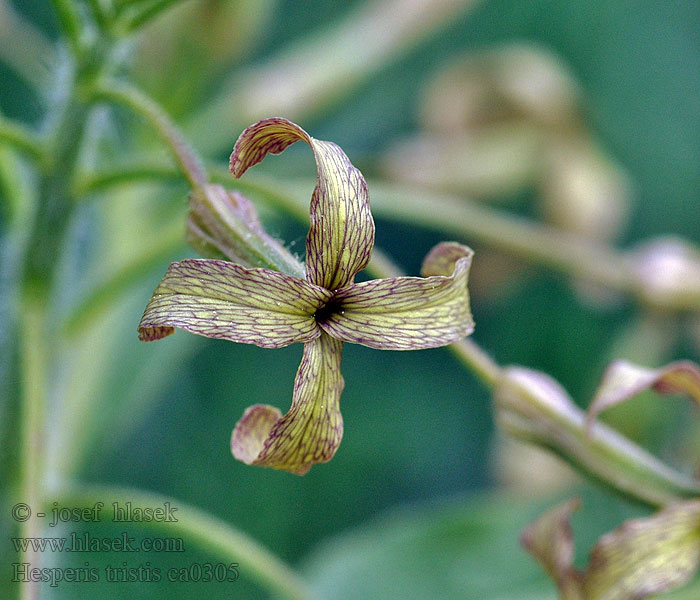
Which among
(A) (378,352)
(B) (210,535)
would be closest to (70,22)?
(B) (210,535)

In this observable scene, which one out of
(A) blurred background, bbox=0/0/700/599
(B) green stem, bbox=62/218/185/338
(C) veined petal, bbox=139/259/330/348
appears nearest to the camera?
(C) veined petal, bbox=139/259/330/348

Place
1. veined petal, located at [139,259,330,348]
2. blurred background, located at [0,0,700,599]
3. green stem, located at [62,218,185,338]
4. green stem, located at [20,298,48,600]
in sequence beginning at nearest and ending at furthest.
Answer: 1. veined petal, located at [139,259,330,348]
2. green stem, located at [20,298,48,600]
3. green stem, located at [62,218,185,338]
4. blurred background, located at [0,0,700,599]

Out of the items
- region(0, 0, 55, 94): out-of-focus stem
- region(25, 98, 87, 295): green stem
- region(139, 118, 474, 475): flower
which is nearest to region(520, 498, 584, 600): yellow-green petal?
region(139, 118, 474, 475): flower

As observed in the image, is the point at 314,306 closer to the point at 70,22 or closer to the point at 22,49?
the point at 70,22

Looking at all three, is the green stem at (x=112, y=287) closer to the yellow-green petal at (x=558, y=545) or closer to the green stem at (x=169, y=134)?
the green stem at (x=169, y=134)

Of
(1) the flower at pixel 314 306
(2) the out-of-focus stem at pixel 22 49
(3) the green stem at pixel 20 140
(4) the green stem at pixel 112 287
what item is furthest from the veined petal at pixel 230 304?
(2) the out-of-focus stem at pixel 22 49

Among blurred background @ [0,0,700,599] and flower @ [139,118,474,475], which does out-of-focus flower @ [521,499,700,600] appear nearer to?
flower @ [139,118,474,475]
